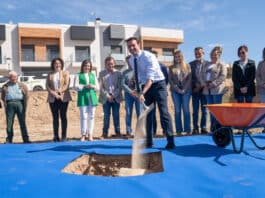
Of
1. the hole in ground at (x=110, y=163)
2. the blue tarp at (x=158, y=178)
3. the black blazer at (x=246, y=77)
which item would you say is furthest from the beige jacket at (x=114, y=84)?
the black blazer at (x=246, y=77)

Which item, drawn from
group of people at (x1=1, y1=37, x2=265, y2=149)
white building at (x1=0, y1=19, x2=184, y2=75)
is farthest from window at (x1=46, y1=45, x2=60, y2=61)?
group of people at (x1=1, y1=37, x2=265, y2=149)

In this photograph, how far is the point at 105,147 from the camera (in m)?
4.78

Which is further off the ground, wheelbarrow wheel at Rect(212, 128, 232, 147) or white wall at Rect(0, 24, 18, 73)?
white wall at Rect(0, 24, 18, 73)

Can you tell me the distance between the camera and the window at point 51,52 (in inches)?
1280

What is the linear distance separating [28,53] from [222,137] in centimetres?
3022

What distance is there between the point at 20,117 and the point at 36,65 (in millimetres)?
26763

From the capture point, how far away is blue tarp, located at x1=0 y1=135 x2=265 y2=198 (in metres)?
2.69

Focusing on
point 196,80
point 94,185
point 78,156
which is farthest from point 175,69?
point 94,185

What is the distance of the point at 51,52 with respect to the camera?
107 feet

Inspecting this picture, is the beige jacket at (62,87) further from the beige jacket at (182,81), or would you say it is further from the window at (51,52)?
the window at (51,52)

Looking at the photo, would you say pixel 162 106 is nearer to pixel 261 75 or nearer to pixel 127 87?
pixel 127 87

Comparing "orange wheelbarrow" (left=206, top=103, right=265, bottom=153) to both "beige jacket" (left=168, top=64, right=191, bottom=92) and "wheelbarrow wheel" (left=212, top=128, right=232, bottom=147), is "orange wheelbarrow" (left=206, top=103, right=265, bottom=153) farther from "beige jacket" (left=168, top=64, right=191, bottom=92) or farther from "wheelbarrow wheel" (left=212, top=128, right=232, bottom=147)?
"beige jacket" (left=168, top=64, right=191, bottom=92)

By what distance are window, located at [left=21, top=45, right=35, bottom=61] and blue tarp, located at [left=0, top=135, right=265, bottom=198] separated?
2889 cm

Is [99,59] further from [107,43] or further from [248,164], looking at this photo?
[248,164]
